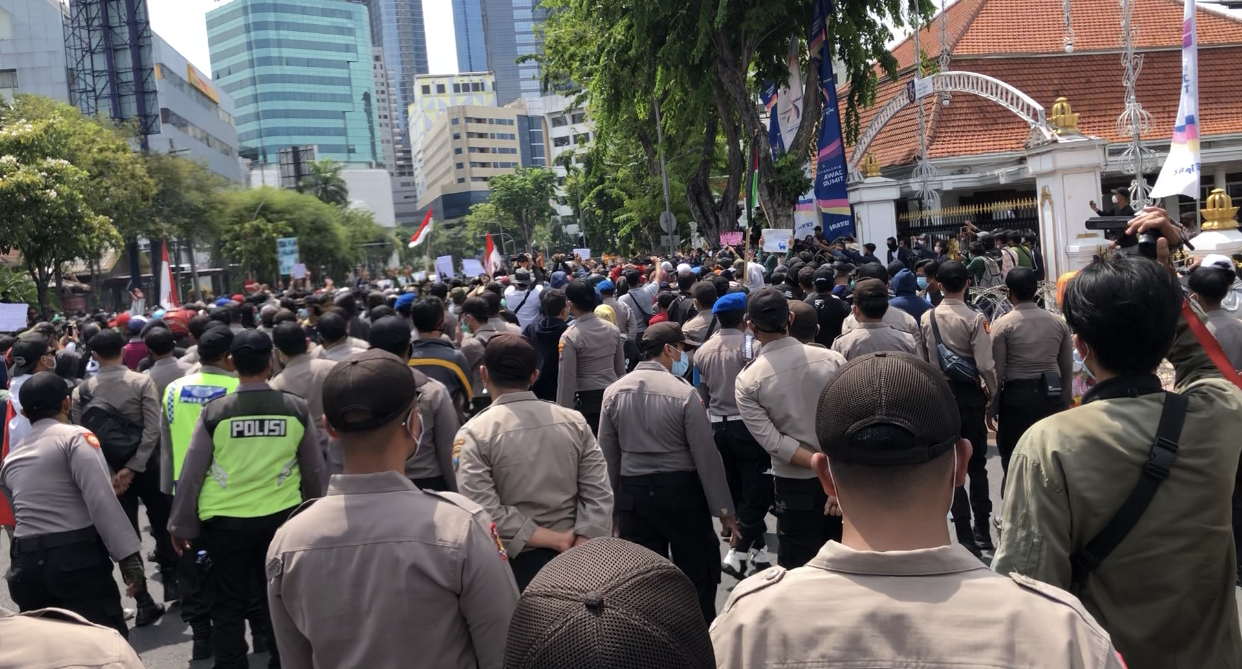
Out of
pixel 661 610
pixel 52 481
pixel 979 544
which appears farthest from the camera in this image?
pixel 979 544

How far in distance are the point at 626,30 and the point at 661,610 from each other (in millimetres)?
23121

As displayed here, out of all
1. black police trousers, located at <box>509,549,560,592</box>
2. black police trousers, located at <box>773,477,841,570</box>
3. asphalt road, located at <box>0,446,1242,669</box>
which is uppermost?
black police trousers, located at <box>509,549,560,592</box>

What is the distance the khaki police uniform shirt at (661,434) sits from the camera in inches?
211

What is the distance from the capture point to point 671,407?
17.6 feet

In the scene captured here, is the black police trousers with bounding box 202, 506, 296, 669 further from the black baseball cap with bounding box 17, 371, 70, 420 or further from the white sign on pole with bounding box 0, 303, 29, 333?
the white sign on pole with bounding box 0, 303, 29, 333

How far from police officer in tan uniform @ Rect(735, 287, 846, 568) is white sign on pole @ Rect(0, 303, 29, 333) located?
10064mm

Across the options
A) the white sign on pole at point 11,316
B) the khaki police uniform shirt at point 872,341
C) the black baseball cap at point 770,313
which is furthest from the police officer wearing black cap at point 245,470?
the white sign on pole at point 11,316

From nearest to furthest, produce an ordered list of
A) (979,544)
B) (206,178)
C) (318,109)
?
1. (979,544)
2. (206,178)
3. (318,109)

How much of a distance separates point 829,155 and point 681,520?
1695cm

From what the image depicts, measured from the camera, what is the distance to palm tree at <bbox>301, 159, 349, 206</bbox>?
10650cm

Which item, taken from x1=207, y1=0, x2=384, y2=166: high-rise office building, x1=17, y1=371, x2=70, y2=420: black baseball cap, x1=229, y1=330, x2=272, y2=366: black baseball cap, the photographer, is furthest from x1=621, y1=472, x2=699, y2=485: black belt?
x1=207, y1=0, x2=384, y2=166: high-rise office building

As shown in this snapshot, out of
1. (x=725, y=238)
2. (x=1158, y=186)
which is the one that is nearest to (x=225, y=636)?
(x=1158, y=186)

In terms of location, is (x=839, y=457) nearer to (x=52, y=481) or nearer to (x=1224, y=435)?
(x=1224, y=435)

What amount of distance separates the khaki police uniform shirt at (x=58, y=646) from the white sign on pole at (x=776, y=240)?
1457 centimetres
